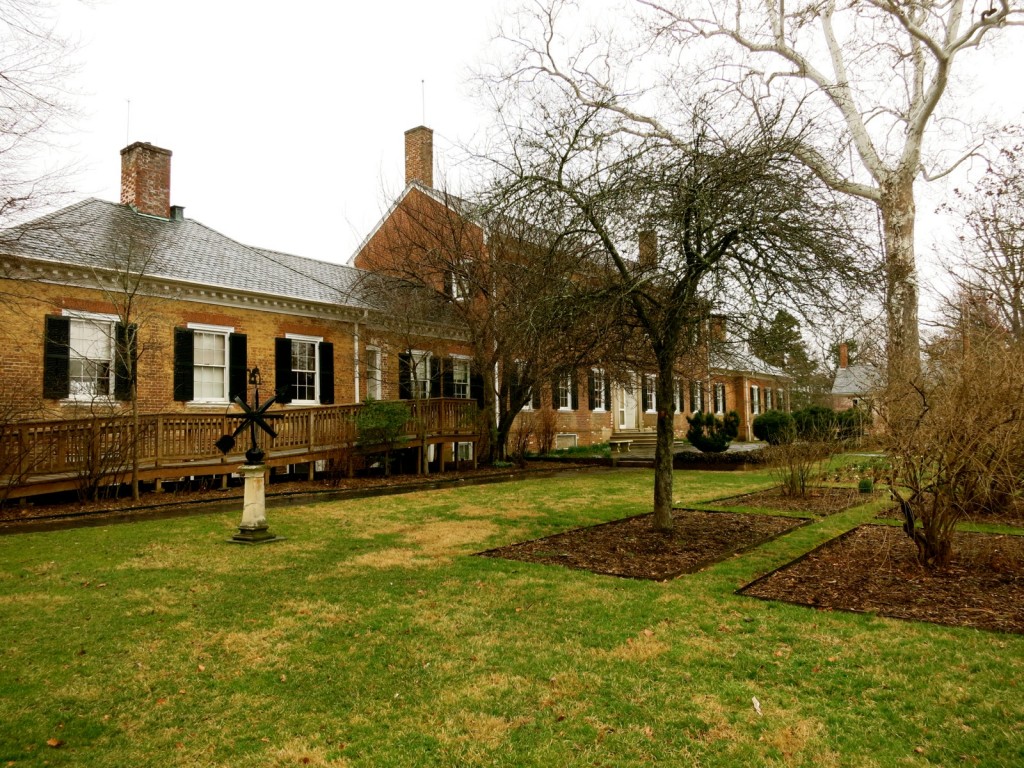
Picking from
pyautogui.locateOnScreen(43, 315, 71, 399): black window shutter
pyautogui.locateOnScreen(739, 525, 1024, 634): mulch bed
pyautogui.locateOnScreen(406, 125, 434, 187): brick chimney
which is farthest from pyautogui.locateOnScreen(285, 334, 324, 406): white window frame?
pyautogui.locateOnScreen(739, 525, 1024, 634): mulch bed

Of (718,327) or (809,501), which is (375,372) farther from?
(718,327)

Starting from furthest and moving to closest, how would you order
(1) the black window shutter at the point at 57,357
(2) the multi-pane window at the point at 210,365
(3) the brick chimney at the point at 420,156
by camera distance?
1. (3) the brick chimney at the point at 420,156
2. (2) the multi-pane window at the point at 210,365
3. (1) the black window shutter at the point at 57,357

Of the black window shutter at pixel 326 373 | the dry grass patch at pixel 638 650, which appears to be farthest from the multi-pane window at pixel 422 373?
the dry grass patch at pixel 638 650

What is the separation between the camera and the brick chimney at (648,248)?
7.33 meters

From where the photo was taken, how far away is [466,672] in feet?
13.0

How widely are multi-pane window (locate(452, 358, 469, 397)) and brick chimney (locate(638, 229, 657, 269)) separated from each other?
12404 mm

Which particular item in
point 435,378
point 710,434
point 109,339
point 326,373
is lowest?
point 710,434

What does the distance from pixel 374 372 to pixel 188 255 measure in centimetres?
564

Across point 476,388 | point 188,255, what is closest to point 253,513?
point 188,255

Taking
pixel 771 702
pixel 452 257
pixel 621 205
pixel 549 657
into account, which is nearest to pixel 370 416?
pixel 452 257

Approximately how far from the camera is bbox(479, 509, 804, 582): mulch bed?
6.63 metres

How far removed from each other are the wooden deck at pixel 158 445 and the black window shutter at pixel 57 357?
1.90m

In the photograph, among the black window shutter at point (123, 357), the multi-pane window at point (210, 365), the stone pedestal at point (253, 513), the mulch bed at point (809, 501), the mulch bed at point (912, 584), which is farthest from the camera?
the multi-pane window at point (210, 365)

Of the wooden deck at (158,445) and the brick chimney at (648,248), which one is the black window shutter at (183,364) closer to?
the wooden deck at (158,445)
